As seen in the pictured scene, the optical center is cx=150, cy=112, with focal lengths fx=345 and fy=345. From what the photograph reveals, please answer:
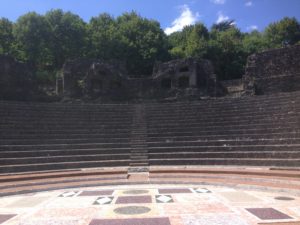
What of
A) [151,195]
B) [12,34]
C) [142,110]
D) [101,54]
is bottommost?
[151,195]

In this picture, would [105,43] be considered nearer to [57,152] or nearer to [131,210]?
[57,152]

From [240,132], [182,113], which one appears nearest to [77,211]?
[240,132]

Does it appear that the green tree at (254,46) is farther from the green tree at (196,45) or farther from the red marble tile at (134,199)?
the red marble tile at (134,199)

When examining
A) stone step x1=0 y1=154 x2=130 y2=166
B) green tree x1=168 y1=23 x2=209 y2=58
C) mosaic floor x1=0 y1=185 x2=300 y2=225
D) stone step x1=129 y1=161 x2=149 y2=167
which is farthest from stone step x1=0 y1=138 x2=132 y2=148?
green tree x1=168 y1=23 x2=209 y2=58

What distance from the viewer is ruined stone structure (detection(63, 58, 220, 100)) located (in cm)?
2423

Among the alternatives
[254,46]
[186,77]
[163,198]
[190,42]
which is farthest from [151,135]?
[254,46]

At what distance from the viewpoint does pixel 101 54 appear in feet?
130

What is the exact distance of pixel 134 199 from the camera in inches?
335

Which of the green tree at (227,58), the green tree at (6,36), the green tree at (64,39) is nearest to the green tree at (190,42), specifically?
the green tree at (227,58)

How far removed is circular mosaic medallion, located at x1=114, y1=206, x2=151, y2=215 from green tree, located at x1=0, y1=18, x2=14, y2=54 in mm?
34294

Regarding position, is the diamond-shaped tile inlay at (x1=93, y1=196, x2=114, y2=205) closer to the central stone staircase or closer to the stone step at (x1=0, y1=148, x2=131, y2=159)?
the central stone staircase

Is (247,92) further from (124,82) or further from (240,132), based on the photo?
(124,82)

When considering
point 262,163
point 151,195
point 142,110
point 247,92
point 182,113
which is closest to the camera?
point 151,195

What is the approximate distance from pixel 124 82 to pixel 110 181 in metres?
14.6
